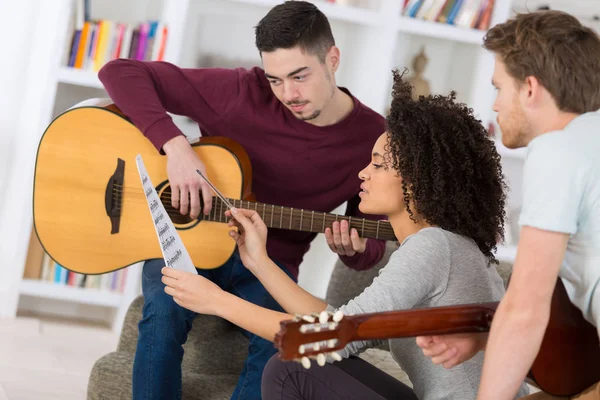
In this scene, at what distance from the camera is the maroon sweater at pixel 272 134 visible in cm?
241

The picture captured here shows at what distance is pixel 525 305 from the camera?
49.3 inches

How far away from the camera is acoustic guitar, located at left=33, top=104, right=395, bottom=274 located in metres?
2.30

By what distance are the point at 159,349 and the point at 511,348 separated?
1.00 m

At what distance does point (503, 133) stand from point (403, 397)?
59 cm

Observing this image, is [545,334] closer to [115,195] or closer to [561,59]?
[561,59]

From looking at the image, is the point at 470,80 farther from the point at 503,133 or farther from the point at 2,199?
the point at 503,133

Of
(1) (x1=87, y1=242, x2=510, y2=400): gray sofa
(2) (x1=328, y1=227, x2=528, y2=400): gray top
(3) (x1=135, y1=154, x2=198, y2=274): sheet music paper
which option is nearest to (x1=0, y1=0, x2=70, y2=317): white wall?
(1) (x1=87, y1=242, x2=510, y2=400): gray sofa

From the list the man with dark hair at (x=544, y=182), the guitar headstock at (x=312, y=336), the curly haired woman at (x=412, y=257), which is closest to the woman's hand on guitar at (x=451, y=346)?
the man with dark hair at (x=544, y=182)

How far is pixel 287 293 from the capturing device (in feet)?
5.66

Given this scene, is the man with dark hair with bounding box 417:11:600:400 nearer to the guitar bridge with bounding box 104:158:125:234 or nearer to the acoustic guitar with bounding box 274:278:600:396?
the acoustic guitar with bounding box 274:278:600:396

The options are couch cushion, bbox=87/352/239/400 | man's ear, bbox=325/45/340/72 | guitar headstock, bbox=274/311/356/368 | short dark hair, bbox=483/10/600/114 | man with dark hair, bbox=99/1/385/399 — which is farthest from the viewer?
man's ear, bbox=325/45/340/72

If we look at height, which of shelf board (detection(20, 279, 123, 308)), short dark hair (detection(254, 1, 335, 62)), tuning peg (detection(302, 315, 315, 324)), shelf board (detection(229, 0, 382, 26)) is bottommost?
shelf board (detection(20, 279, 123, 308))

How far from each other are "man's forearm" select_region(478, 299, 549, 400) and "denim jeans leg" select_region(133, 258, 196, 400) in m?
0.94

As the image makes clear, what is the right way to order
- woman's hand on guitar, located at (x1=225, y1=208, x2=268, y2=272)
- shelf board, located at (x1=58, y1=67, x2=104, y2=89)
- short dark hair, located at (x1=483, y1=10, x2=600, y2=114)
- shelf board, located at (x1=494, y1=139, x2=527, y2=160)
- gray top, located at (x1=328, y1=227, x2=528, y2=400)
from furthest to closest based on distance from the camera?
shelf board, located at (x1=494, y1=139, x2=527, y2=160)
shelf board, located at (x1=58, y1=67, x2=104, y2=89)
woman's hand on guitar, located at (x1=225, y1=208, x2=268, y2=272)
gray top, located at (x1=328, y1=227, x2=528, y2=400)
short dark hair, located at (x1=483, y1=10, x2=600, y2=114)
